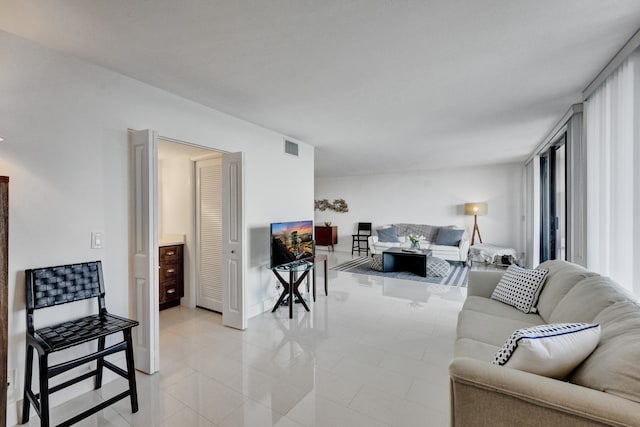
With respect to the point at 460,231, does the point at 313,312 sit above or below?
below

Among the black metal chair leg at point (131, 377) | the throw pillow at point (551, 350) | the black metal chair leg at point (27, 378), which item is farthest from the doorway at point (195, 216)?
the throw pillow at point (551, 350)

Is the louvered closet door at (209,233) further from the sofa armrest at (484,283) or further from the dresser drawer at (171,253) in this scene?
the sofa armrest at (484,283)

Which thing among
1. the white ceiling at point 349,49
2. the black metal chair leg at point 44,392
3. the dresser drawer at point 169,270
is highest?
the white ceiling at point 349,49

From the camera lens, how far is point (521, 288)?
2.53 m

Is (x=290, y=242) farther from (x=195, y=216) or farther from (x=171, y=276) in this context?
(x=171, y=276)

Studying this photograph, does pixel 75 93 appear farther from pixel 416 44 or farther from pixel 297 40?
pixel 416 44

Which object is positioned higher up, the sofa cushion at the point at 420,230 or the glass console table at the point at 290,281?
the sofa cushion at the point at 420,230

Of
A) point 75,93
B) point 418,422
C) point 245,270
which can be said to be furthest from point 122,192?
point 418,422

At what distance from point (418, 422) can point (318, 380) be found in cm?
79

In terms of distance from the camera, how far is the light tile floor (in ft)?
6.15

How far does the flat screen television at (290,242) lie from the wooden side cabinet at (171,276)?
1493 millimetres

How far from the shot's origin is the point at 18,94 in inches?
72.7

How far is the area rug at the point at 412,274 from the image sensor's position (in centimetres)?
538

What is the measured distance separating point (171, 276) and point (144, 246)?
175cm
